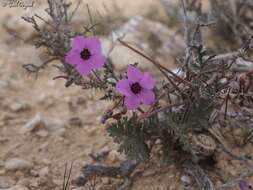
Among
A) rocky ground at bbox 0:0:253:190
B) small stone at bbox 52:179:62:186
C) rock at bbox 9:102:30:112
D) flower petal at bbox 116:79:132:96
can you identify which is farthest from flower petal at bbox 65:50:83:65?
rock at bbox 9:102:30:112

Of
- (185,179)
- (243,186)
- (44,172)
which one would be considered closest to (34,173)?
(44,172)

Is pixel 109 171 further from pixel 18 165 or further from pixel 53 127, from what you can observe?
pixel 53 127

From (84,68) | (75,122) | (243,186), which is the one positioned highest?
(75,122)

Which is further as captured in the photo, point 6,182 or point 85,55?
point 6,182

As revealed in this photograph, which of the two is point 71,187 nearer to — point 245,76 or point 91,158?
point 91,158

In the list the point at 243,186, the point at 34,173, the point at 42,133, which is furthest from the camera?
the point at 42,133

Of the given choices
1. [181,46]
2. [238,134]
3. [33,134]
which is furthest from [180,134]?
[181,46]

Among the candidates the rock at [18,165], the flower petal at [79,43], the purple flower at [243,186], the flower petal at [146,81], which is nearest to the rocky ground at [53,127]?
the rock at [18,165]
